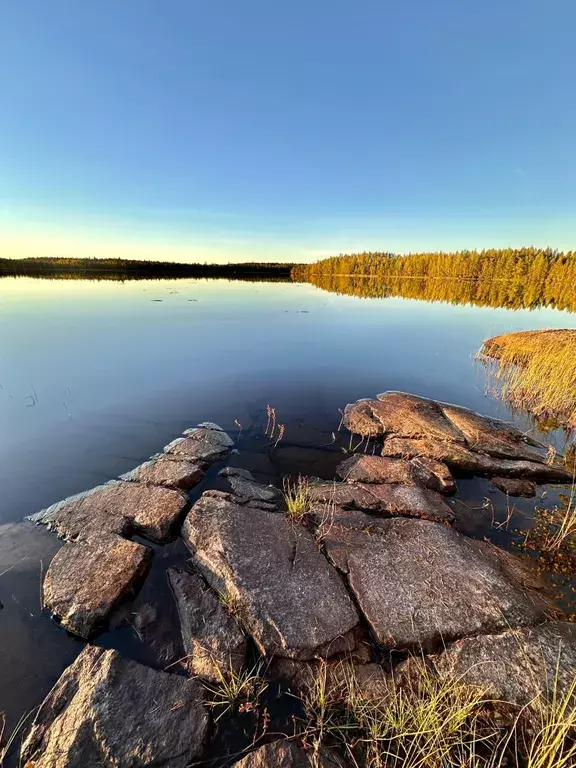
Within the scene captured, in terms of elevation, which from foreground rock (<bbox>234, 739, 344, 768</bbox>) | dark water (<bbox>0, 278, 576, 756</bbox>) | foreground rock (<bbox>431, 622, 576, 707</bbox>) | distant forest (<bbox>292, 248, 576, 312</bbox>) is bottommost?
dark water (<bbox>0, 278, 576, 756</bbox>)

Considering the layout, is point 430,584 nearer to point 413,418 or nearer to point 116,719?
point 116,719

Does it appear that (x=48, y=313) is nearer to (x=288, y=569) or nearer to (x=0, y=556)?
(x=0, y=556)

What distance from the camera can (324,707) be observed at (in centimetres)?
296

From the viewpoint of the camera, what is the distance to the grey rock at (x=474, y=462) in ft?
23.0

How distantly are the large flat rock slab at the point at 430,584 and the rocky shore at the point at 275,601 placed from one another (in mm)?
19

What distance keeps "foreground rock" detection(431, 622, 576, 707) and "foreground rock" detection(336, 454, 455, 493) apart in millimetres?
2978

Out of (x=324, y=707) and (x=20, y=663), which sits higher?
(x=324, y=707)

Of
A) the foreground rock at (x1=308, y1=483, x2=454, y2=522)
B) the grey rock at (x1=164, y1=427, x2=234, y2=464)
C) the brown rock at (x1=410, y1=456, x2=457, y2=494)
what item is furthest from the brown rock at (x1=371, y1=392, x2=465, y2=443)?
the grey rock at (x1=164, y1=427, x2=234, y2=464)

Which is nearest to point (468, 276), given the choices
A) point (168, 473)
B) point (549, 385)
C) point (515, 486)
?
point (549, 385)

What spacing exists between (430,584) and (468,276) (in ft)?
366

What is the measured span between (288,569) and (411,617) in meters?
1.57

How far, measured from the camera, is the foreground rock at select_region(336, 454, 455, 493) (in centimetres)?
651

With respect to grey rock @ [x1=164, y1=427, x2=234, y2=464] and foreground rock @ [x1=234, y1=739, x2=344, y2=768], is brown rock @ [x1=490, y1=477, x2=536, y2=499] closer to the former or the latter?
foreground rock @ [x1=234, y1=739, x2=344, y2=768]

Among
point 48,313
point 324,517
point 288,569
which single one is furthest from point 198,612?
point 48,313
